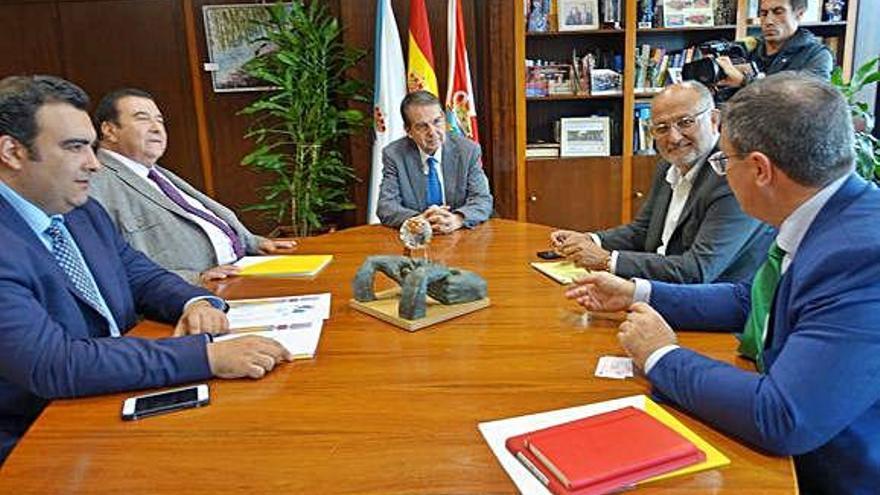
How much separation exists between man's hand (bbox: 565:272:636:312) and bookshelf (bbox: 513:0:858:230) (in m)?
2.71

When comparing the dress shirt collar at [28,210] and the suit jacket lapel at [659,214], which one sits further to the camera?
the suit jacket lapel at [659,214]

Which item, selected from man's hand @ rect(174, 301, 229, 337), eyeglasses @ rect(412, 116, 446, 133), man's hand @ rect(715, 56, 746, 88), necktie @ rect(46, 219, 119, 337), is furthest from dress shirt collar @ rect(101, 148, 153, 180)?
man's hand @ rect(715, 56, 746, 88)

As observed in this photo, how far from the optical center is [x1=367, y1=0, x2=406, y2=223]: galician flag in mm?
3951

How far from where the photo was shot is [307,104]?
3902 millimetres

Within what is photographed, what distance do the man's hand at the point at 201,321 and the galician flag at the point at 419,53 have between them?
269 cm

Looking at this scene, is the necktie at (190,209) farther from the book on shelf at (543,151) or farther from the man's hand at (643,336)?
the book on shelf at (543,151)

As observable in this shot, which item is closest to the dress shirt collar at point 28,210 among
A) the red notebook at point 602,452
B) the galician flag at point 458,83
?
the red notebook at point 602,452

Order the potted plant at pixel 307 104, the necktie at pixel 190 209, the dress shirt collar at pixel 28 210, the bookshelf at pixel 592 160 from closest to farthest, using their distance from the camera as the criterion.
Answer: the dress shirt collar at pixel 28 210, the necktie at pixel 190 209, the potted plant at pixel 307 104, the bookshelf at pixel 592 160

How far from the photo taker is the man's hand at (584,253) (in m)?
1.92

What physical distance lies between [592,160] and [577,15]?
899 millimetres

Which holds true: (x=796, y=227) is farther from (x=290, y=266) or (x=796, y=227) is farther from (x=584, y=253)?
(x=290, y=266)

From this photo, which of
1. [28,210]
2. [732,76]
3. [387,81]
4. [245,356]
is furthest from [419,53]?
[245,356]

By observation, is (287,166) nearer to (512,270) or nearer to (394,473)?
(512,270)

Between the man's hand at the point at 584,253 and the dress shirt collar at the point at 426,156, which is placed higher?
the dress shirt collar at the point at 426,156
